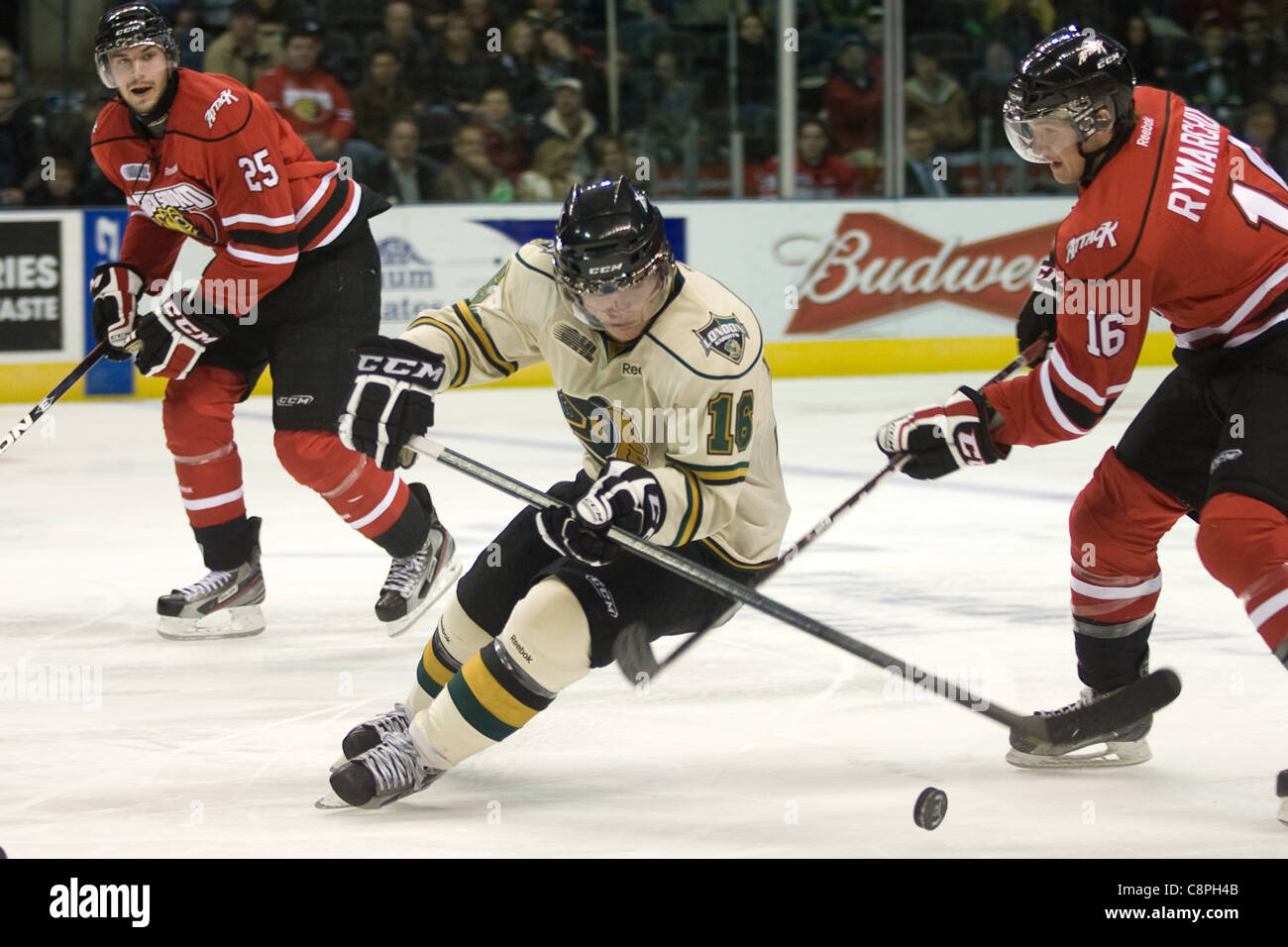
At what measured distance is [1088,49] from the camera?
8.61 ft

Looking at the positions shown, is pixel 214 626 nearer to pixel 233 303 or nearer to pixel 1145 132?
pixel 233 303

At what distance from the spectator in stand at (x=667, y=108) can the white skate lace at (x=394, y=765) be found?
6701mm

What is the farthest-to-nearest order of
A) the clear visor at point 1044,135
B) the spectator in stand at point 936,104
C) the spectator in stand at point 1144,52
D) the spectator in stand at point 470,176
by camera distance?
the spectator in stand at point 1144,52, the spectator in stand at point 936,104, the spectator in stand at point 470,176, the clear visor at point 1044,135

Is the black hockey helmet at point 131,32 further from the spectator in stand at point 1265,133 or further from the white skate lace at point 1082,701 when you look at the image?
the spectator in stand at point 1265,133

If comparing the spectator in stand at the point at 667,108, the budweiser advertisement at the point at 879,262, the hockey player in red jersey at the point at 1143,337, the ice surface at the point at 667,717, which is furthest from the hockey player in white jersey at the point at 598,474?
the spectator in stand at the point at 667,108

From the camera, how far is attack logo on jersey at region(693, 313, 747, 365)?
8.31 feet

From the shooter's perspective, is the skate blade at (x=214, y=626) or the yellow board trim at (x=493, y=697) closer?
the yellow board trim at (x=493, y=697)

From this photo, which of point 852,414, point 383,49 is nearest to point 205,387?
point 852,414

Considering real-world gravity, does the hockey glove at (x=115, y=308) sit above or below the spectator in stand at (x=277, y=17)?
below

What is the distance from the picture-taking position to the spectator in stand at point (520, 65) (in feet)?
28.5

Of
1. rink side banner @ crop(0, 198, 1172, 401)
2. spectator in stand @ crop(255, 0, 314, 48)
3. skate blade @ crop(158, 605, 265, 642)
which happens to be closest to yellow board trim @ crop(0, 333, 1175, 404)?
rink side banner @ crop(0, 198, 1172, 401)

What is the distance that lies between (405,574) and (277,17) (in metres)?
4.94
